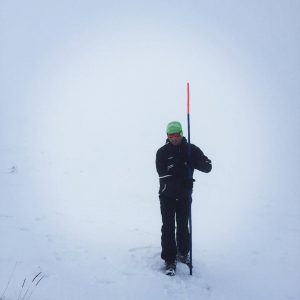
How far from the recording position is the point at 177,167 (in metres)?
6.96

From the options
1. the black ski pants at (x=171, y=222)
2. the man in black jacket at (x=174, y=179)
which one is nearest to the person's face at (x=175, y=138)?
the man in black jacket at (x=174, y=179)

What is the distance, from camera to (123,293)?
5906 mm

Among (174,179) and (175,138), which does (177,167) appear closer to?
(174,179)

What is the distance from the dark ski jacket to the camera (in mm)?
6914

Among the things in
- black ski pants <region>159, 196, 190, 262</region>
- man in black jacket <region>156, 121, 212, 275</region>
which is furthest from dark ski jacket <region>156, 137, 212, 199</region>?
black ski pants <region>159, 196, 190, 262</region>

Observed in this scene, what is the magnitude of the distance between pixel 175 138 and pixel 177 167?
478 millimetres

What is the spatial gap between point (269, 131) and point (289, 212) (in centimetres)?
3399

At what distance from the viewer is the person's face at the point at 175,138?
683 centimetres

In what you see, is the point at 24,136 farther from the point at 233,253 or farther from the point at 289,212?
the point at 233,253

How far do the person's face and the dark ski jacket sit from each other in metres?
0.09

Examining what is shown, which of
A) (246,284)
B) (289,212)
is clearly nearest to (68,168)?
(289,212)

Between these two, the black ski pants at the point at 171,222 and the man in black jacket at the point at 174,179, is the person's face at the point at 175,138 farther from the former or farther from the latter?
the black ski pants at the point at 171,222

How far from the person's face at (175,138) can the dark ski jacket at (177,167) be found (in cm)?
9

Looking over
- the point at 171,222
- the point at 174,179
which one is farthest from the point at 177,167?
the point at 171,222
